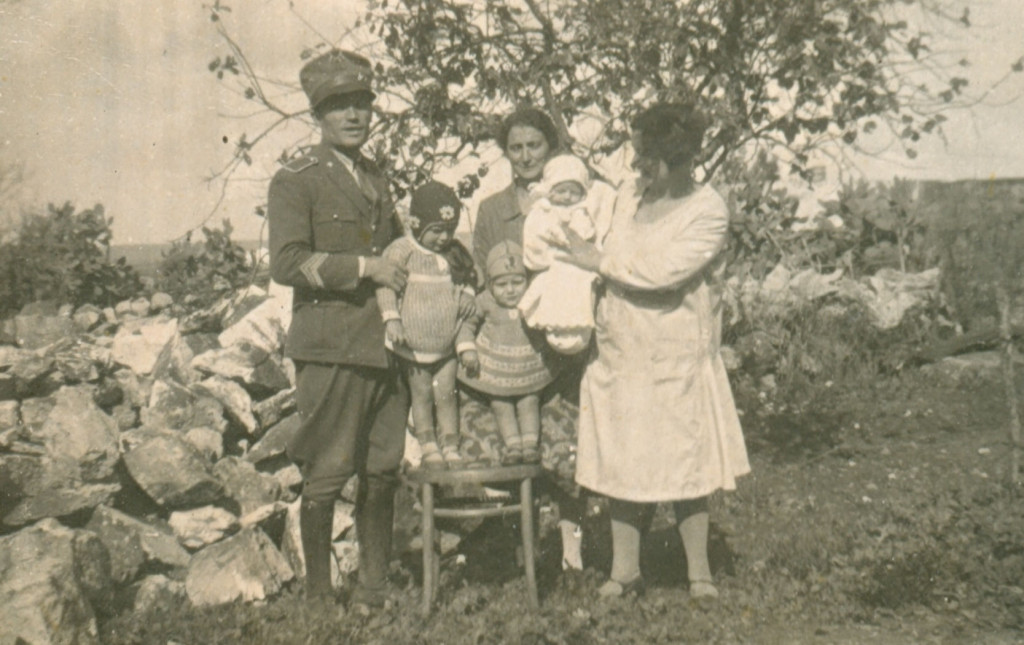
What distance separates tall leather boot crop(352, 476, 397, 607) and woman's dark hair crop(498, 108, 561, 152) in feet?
5.40

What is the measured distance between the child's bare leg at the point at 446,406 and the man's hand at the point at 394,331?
0.28 metres

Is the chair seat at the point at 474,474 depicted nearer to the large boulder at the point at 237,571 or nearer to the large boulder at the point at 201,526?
the large boulder at the point at 237,571

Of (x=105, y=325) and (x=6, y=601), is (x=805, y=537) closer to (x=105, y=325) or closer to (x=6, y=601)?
(x=6, y=601)

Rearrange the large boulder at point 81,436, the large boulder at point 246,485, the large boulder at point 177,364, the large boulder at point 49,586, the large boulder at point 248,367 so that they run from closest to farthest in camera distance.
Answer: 1. the large boulder at point 49,586
2. the large boulder at point 81,436
3. the large boulder at point 246,485
4. the large boulder at point 248,367
5. the large boulder at point 177,364

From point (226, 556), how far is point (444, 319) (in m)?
1.65

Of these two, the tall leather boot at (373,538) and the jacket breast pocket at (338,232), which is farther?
the tall leather boot at (373,538)

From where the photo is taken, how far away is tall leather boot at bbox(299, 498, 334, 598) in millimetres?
Answer: 4203

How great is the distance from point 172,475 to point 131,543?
1.54 ft

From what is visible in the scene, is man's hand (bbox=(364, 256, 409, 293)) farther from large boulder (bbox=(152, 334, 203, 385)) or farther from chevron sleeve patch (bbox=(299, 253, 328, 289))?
large boulder (bbox=(152, 334, 203, 385))

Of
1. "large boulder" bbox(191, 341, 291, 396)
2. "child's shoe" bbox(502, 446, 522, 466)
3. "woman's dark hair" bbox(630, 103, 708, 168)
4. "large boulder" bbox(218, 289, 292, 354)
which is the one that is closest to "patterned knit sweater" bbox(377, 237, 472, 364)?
"child's shoe" bbox(502, 446, 522, 466)

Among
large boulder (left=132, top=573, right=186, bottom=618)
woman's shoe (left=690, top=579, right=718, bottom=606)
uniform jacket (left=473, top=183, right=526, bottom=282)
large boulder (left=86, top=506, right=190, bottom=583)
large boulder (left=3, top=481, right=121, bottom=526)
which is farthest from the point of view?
large boulder (left=3, top=481, right=121, bottom=526)

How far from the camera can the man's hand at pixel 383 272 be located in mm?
4027

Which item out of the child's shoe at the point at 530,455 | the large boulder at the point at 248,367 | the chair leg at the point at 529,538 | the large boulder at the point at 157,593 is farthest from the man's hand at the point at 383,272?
the large boulder at the point at 248,367

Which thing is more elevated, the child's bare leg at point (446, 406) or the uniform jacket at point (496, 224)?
the uniform jacket at point (496, 224)
